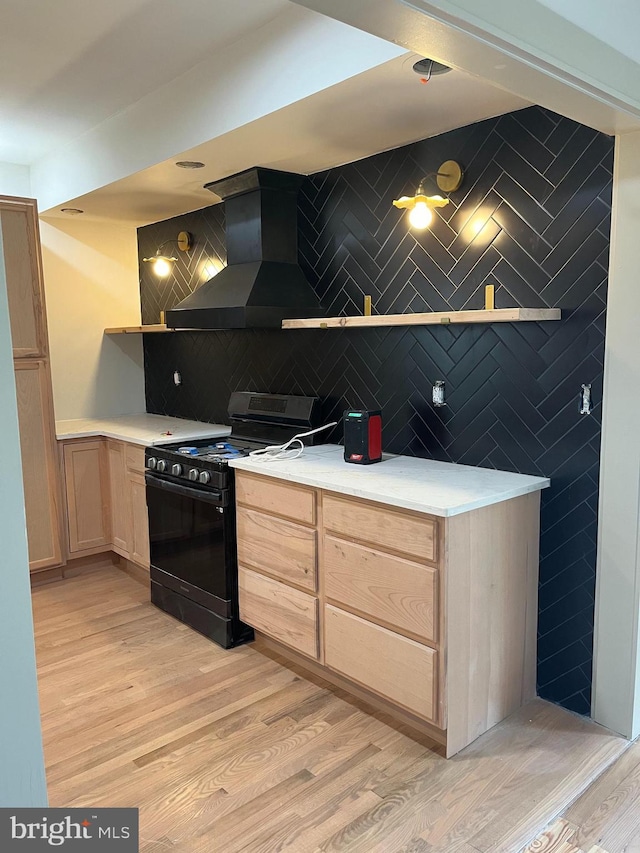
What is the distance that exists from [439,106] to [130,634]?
2.77m

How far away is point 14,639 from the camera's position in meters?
1.04

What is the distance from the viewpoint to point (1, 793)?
1.05 m

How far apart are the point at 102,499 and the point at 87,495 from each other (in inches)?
3.9

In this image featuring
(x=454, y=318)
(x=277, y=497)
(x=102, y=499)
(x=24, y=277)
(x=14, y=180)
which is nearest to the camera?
(x=454, y=318)

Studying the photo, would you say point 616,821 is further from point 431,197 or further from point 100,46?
point 100,46

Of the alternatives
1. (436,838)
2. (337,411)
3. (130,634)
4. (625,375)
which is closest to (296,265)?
(337,411)

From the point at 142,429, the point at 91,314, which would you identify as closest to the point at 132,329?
the point at 91,314

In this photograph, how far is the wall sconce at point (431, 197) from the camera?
2.50m

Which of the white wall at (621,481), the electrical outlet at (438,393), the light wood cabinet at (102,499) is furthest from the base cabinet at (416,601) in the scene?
the light wood cabinet at (102,499)

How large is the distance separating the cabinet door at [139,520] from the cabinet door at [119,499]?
0.20 feet

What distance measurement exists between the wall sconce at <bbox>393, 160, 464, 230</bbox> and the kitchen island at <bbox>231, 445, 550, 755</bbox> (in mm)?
1055

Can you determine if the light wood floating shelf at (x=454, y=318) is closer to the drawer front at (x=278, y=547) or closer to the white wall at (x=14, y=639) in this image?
the drawer front at (x=278, y=547)

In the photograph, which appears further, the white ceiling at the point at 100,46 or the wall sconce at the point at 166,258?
the wall sconce at the point at 166,258

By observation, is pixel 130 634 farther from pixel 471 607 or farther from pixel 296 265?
pixel 296 265
